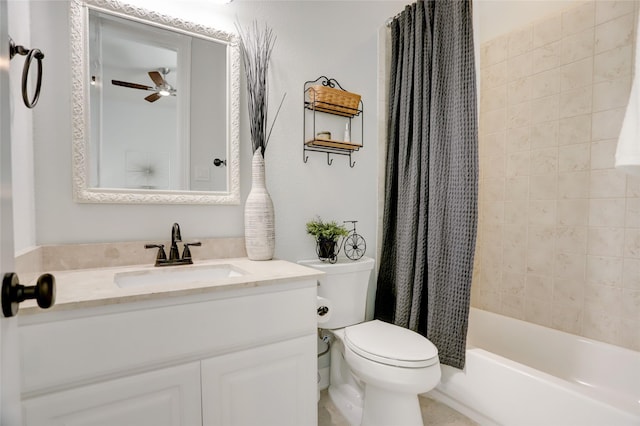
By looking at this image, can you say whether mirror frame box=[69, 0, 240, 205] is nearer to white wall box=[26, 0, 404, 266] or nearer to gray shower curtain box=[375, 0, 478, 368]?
white wall box=[26, 0, 404, 266]

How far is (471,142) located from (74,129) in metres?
1.73

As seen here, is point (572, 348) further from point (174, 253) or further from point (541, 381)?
point (174, 253)

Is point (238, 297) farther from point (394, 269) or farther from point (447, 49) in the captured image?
point (447, 49)

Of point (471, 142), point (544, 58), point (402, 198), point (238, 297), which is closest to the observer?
point (238, 297)

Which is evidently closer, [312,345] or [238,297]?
[238,297]

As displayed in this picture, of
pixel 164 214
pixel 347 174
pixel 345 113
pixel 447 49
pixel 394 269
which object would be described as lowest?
pixel 394 269

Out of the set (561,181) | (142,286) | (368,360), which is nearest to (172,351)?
(142,286)

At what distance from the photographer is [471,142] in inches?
60.1

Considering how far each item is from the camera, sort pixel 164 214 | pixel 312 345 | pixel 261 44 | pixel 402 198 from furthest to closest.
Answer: pixel 402 198, pixel 261 44, pixel 164 214, pixel 312 345

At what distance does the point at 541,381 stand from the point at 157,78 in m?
2.09

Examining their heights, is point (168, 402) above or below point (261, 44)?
below

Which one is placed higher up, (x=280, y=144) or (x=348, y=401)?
(x=280, y=144)

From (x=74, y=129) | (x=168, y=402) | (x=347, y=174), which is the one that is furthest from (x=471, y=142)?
(x=74, y=129)

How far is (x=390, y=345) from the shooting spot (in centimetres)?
139
